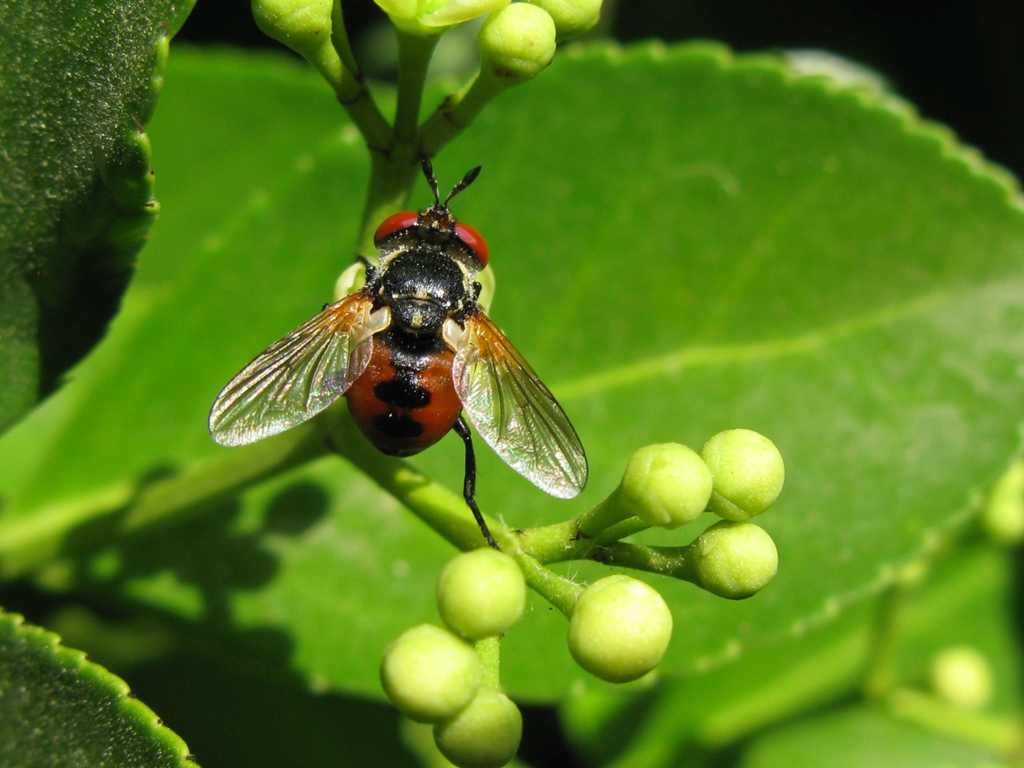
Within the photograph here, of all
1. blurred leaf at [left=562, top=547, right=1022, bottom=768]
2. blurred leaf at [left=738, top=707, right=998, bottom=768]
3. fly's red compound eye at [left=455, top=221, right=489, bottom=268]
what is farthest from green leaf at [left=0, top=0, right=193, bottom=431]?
blurred leaf at [left=738, top=707, right=998, bottom=768]

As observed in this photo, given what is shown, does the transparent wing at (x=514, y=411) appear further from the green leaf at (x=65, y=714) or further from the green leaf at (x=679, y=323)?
the green leaf at (x=65, y=714)

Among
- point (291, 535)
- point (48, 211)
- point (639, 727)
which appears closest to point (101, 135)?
point (48, 211)

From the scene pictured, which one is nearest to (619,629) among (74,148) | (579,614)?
(579,614)

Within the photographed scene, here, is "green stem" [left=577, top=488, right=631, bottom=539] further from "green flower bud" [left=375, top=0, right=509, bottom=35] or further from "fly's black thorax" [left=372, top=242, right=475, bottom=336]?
"green flower bud" [left=375, top=0, right=509, bottom=35]

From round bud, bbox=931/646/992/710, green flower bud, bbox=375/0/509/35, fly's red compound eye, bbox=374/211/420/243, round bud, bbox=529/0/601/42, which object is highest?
green flower bud, bbox=375/0/509/35

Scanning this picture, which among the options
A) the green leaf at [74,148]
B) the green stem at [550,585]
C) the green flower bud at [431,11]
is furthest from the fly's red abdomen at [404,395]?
the green flower bud at [431,11]

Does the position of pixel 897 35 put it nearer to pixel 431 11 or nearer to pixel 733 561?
pixel 431 11
